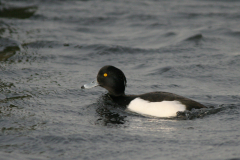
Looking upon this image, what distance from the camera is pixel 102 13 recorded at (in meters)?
15.8

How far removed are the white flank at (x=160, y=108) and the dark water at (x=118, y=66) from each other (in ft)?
0.49

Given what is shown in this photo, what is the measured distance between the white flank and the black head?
2.50ft

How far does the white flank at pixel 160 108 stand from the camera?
659 cm

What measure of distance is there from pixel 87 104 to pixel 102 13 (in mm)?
8985

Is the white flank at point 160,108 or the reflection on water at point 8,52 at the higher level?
the reflection on water at point 8,52

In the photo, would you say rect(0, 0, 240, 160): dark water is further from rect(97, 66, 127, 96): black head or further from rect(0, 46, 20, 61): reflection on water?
rect(97, 66, 127, 96): black head

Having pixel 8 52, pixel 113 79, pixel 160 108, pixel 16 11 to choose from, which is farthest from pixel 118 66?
pixel 16 11

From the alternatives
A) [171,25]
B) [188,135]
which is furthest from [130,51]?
[188,135]

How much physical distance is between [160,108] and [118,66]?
383 cm

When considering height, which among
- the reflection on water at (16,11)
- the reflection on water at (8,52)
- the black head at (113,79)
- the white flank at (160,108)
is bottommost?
the white flank at (160,108)

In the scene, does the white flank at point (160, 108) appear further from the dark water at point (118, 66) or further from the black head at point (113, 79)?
the black head at point (113, 79)

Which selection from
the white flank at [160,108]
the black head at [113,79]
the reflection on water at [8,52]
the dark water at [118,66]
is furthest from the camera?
the reflection on water at [8,52]

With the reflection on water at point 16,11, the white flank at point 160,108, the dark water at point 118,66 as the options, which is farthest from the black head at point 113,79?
the reflection on water at point 16,11

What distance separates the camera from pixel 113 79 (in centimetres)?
745
